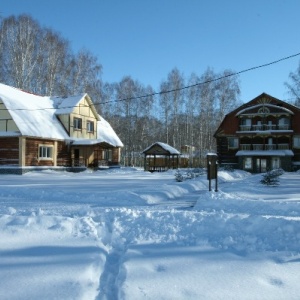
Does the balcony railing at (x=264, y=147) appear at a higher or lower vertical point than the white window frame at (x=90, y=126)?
lower

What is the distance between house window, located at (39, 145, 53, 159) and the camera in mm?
29356

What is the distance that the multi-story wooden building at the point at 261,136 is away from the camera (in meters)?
39.5

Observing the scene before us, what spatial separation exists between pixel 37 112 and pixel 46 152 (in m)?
3.82

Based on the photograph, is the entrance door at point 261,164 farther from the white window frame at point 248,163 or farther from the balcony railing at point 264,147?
the balcony railing at point 264,147

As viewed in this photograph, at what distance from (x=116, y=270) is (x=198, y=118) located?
4959 cm

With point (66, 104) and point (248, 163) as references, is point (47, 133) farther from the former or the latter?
point (248, 163)

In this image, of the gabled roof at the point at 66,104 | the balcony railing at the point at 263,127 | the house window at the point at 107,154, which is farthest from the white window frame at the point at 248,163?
the gabled roof at the point at 66,104

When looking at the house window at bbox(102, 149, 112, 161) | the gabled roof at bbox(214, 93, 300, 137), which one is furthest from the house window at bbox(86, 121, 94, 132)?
the gabled roof at bbox(214, 93, 300, 137)

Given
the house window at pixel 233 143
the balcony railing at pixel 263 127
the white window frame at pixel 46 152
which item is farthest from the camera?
the house window at pixel 233 143

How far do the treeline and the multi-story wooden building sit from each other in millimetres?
5735

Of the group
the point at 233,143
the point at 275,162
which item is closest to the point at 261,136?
the point at 233,143

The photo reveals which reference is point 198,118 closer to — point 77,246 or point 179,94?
point 179,94

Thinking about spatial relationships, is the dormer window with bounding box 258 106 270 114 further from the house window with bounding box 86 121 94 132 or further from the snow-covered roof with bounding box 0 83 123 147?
the snow-covered roof with bounding box 0 83 123 147

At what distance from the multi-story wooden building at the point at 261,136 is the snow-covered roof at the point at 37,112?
17790mm
